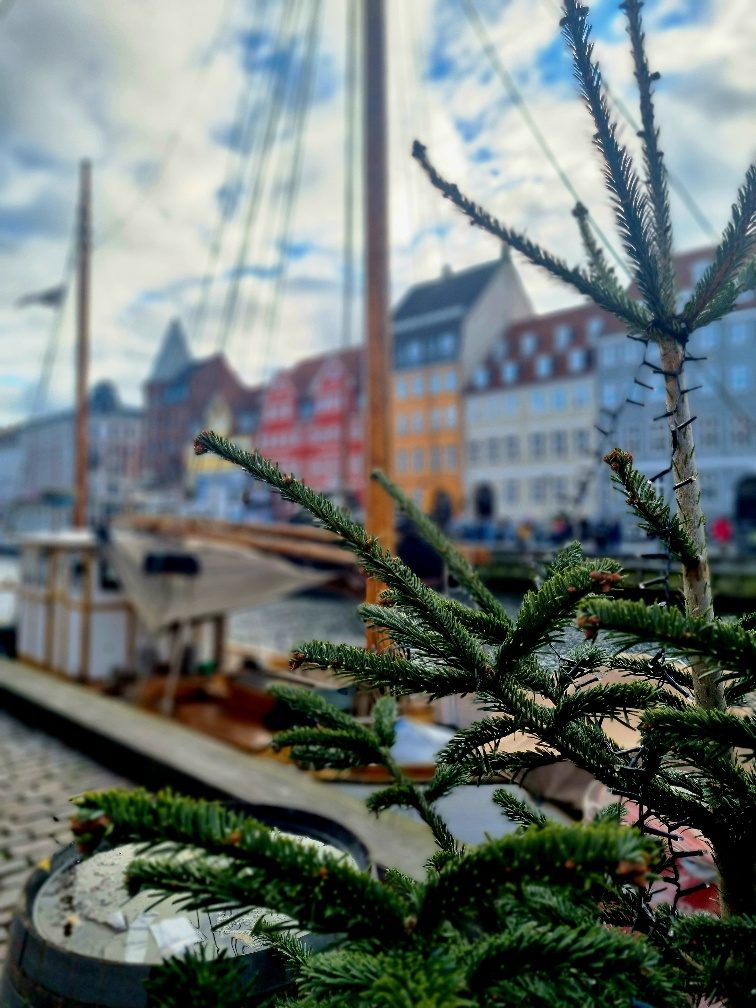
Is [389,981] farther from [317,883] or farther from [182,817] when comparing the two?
[182,817]

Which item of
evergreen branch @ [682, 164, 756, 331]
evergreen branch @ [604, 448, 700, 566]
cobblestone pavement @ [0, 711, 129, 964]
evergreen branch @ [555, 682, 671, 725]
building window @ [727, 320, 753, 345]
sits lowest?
cobblestone pavement @ [0, 711, 129, 964]

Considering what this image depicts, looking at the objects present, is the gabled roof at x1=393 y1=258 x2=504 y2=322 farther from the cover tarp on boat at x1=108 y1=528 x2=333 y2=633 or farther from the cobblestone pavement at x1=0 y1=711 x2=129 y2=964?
the cobblestone pavement at x1=0 y1=711 x2=129 y2=964

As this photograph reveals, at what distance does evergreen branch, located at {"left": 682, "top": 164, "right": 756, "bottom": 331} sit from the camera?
120 cm

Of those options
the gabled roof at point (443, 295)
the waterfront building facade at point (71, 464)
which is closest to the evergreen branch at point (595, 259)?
the waterfront building facade at point (71, 464)

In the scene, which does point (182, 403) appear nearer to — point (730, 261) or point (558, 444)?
point (558, 444)

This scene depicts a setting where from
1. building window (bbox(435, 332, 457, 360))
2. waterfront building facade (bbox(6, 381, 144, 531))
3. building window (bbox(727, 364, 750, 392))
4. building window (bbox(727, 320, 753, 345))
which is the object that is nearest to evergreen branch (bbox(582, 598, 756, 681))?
waterfront building facade (bbox(6, 381, 144, 531))

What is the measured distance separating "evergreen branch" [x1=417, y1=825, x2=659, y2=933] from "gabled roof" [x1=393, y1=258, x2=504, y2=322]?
154 ft

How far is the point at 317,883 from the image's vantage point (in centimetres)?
82

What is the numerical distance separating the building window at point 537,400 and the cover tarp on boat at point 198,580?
3518cm

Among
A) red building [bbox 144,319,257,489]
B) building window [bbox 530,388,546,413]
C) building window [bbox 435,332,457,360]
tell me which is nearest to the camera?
building window [bbox 530,388,546,413]

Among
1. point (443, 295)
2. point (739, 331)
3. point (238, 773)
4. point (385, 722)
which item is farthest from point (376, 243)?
point (443, 295)

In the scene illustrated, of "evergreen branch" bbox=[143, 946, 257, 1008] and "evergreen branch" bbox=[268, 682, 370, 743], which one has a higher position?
"evergreen branch" bbox=[268, 682, 370, 743]

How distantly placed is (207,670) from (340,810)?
22.9 feet

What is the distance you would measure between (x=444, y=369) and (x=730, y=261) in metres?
47.4
